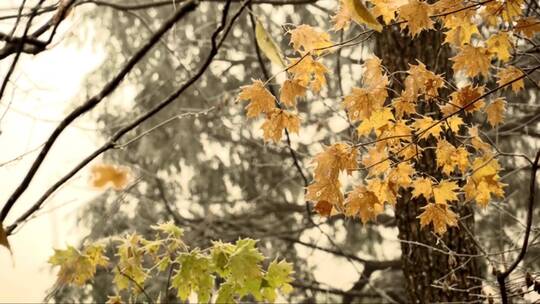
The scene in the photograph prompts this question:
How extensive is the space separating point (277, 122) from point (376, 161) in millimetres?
407

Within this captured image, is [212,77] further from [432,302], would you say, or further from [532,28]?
[532,28]

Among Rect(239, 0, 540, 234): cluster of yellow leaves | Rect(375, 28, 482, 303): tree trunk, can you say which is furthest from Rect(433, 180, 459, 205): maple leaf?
Rect(375, 28, 482, 303): tree trunk

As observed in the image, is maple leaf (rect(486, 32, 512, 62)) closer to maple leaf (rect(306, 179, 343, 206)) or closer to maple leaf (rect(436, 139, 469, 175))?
maple leaf (rect(436, 139, 469, 175))

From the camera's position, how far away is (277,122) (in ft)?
7.49

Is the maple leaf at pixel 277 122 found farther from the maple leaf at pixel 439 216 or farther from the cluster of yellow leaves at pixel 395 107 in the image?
the maple leaf at pixel 439 216

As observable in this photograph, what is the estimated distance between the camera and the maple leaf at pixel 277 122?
2.27m

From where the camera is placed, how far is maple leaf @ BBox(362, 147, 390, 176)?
231 centimetres

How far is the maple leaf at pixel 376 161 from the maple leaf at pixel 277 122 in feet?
1.05

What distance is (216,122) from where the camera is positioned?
6758mm

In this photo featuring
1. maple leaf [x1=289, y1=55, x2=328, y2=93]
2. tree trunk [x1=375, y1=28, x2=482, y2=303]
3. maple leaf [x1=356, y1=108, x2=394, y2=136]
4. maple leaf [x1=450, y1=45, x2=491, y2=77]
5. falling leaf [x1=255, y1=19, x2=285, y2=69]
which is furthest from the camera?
tree trunk [x1=375, y1=28, x2=482, y2=303]

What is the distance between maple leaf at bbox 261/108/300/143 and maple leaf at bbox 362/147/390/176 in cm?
32

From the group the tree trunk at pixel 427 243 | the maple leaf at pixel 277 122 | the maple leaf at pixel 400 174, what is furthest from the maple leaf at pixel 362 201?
the tree trunk at pixel 427 243

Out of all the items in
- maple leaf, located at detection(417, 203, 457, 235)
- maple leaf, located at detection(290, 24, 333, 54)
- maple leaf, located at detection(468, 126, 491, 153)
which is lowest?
maple leaf, located at detection(417, 203, 457, 235)

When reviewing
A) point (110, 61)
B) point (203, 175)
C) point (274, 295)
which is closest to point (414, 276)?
point (274, 295)
